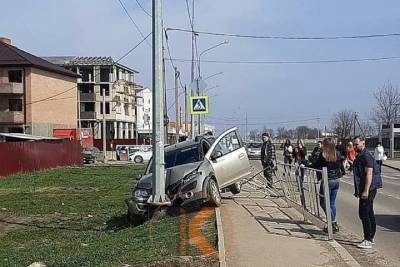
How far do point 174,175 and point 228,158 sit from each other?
202cm

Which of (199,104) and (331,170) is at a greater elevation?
(199,104)

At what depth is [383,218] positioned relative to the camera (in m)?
13.5

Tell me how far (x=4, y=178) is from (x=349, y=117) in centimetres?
7846

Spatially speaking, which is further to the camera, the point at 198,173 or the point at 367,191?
the point at 198,173

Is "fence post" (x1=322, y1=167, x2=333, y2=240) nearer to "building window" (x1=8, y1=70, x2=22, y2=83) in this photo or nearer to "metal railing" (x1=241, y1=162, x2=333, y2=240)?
"metal railing" (x1=241, y1=162, x2=333, y2=240)

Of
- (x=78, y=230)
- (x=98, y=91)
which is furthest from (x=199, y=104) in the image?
(x=98, y=91)

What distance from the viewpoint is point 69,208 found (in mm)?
18516

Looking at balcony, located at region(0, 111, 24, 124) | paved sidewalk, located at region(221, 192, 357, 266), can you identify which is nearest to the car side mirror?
paved sidewalk, located at region(221, 192, 357, 266)

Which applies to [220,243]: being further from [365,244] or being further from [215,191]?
[215,191]

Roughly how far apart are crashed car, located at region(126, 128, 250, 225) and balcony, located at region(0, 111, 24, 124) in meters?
50.6

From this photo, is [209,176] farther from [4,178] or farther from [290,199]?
[4,178]

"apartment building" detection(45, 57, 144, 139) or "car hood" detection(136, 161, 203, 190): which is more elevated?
"apartment building" detection(45, 57, 144, 139)

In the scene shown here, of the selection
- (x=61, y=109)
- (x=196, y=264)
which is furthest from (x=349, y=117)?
(x=196, y=264)

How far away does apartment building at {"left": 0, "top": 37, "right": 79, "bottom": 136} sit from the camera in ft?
208
